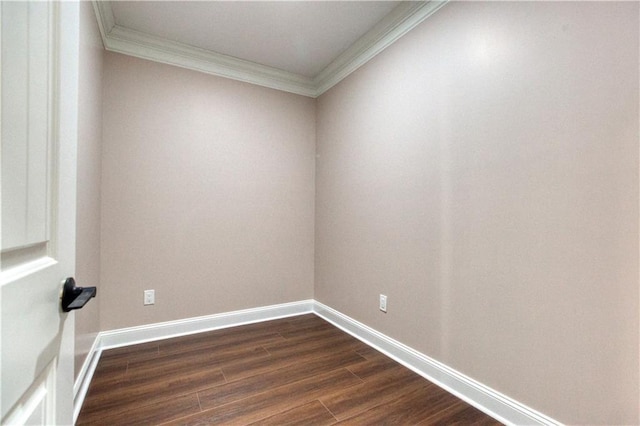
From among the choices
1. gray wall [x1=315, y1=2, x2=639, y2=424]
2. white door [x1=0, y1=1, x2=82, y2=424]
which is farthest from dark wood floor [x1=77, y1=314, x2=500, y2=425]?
white door [x1=0, y1=1, x2=82, y2=424]

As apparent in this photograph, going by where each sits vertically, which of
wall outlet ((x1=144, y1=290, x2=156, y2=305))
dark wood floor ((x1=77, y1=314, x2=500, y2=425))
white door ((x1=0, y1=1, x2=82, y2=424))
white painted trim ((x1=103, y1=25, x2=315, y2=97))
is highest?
white painted trim ((x1=103, y1=25, x2=315, y2=97))

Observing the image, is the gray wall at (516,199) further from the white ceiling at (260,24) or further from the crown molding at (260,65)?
the white ceiling at (260,24)

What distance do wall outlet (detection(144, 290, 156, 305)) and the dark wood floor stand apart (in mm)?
325

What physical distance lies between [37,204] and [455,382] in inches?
80.0

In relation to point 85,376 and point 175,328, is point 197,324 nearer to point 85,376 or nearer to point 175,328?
point 175,328

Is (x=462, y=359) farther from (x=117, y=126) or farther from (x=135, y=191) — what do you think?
(x=117, y=126)

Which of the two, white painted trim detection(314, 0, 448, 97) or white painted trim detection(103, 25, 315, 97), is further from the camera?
white painted trim detection(103, 25, 315, 97)

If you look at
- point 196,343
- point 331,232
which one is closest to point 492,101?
Result: point 331,232

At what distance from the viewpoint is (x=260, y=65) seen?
8.75 ft

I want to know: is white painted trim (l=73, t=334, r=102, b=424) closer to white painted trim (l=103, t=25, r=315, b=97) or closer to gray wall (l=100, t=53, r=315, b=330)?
gray wall (l=100, t=53, r=315, b=330)

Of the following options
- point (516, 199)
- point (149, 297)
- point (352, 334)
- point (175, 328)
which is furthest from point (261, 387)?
point (516, 199)

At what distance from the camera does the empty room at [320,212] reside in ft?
2.03

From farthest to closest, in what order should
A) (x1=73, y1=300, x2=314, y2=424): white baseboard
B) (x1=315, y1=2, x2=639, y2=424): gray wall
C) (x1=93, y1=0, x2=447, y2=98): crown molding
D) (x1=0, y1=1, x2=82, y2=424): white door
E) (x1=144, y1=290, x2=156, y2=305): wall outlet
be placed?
(x1=144, y1=290, x2=156, y2=305): wall outlet
(x1=93, y1=0, x2=447, y2=98): crown molding
(x1=73, y1=300, x2=314, y2=424): white baseboard
(x1=315, y1=2, x2=639, y2=424): gray wall
(x1=0, y1=1, x2=82, y2=424): white door

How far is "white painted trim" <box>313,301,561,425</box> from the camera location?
136 cm
